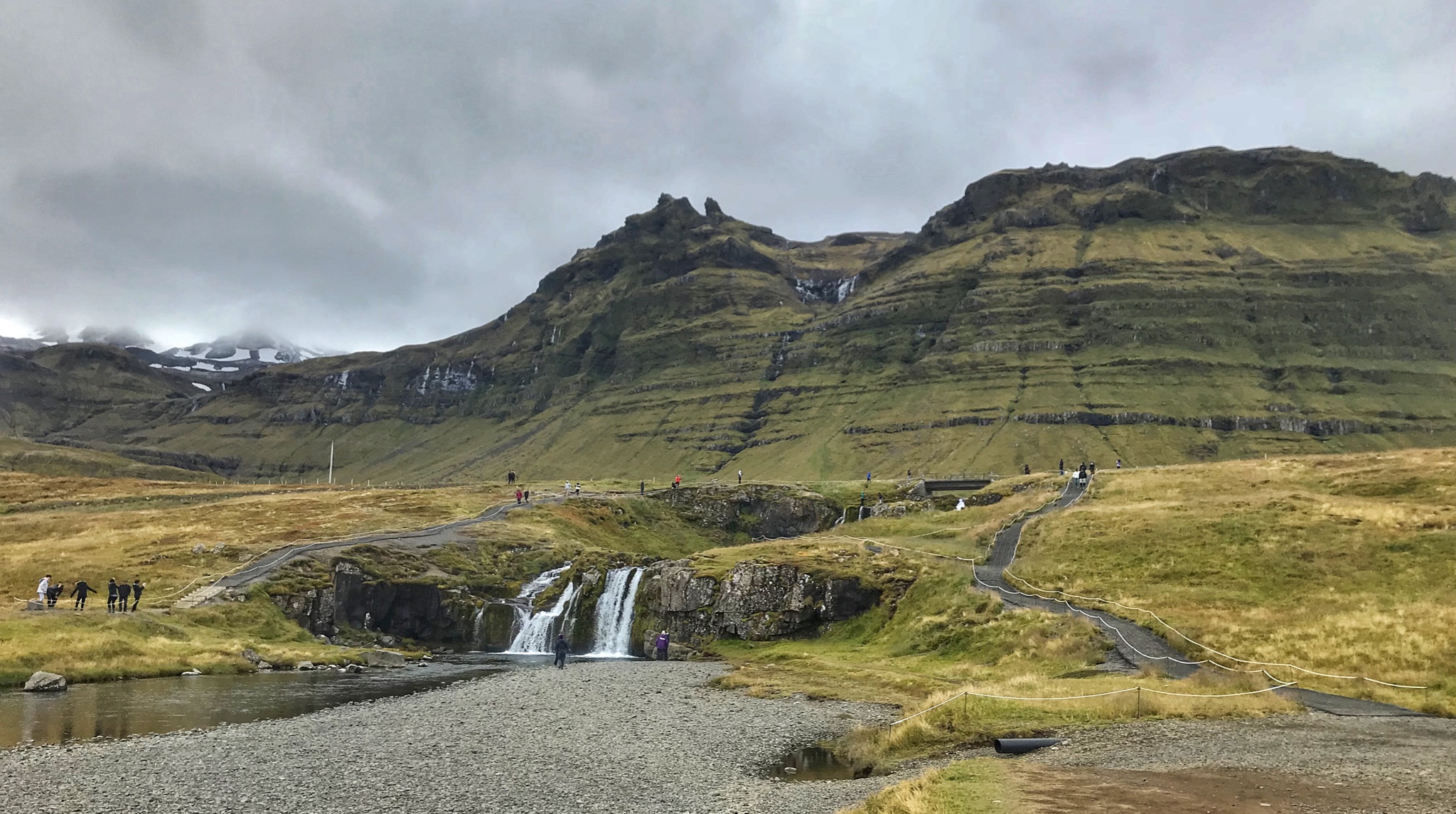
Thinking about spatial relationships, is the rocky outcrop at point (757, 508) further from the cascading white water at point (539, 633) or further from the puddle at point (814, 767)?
the puddle at point (814, 767)

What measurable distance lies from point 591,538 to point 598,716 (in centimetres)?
6158

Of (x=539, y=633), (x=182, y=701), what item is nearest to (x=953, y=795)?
(x=182, y=701)

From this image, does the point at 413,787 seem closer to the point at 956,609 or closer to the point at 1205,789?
the point at 1205,789

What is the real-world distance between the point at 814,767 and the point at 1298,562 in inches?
1349

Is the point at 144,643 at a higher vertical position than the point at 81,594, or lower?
lower

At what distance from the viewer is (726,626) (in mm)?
61875

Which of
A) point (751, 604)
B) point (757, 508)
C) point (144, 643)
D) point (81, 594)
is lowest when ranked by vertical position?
point (144, 643)

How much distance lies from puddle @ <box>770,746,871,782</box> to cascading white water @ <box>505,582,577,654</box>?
44420 millimetres

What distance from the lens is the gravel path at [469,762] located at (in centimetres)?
2117

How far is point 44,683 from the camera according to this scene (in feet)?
123

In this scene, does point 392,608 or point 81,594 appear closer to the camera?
point 81,594

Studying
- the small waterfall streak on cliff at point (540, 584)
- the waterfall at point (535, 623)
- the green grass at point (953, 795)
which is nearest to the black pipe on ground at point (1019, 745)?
the green grass at point (953, 795)

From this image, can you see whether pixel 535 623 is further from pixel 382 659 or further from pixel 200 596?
pixel 200 596

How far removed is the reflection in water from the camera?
29703 mm
